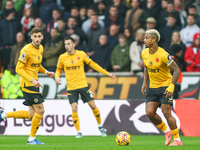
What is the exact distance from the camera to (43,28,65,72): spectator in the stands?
1483cm

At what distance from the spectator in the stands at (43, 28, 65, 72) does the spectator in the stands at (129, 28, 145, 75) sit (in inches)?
103

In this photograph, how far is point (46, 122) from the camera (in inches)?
479

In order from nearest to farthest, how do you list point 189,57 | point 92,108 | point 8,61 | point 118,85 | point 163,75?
1. point 163,75
2. point 92,108
3. point 189,57
4. point 118,85
5. point 8,61

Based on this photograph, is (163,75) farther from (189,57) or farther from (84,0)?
(84,0)

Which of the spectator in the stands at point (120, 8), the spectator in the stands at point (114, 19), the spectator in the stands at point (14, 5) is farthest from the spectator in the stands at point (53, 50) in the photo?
the spectator in the stands at point (14, 5)

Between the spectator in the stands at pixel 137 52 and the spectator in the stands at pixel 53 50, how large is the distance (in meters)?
2.61

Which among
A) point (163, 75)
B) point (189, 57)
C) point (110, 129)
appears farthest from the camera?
point (189, 57)

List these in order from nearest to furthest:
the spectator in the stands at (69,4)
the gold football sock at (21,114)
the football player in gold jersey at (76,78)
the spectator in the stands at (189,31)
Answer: the gold football sock at (21,114), the football player in gold jersey at (76,78), the spectator in the stands at (189,31), the spectator in the stands at (69,4)

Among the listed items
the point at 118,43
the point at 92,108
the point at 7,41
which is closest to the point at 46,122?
the point at 92,108

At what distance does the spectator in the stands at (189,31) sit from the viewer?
543 inches

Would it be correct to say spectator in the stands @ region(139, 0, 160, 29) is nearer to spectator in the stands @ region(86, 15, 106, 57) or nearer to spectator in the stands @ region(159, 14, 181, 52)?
spectator in the stands @ region(159, 14, 181, 52)

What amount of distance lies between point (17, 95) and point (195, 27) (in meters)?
6.48

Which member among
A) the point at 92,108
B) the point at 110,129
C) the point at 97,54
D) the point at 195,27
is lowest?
the point at 110,129

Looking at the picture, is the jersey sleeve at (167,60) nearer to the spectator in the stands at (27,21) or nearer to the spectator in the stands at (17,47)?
the spectator in the stands at (17,47)
